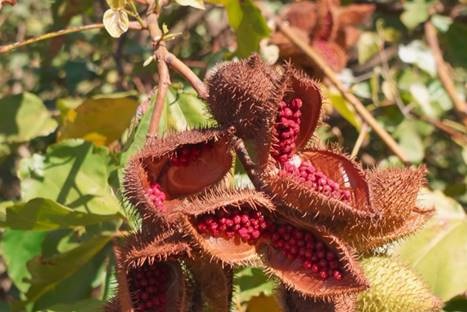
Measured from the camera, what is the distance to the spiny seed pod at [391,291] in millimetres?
1682

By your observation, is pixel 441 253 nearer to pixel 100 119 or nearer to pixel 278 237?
pixel 278 237

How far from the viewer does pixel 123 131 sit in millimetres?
2488

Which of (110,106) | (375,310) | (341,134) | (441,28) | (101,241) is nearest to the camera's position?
(375,310)

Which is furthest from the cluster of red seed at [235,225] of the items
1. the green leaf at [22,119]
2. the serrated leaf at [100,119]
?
the green leaf at [22,119]

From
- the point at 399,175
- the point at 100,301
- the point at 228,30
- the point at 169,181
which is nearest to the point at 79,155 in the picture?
the point at 100,301

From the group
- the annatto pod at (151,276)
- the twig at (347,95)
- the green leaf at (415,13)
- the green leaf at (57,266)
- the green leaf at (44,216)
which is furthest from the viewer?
the green leaf at (415,13)

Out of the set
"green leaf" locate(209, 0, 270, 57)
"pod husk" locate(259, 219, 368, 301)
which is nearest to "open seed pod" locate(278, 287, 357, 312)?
"pod husk" locate(259, 219, 368, 301)

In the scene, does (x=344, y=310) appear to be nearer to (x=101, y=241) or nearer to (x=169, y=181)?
(x=169, y=181)

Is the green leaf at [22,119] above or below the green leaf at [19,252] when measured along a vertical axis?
above

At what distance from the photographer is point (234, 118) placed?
1.51 metres

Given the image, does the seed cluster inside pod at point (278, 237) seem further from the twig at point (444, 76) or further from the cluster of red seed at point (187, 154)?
the twig at point (444, 76)

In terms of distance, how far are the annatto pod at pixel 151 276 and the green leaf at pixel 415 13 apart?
6.18 ft

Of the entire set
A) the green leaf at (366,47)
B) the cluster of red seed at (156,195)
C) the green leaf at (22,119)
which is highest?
the cluster of red seed at (156,195)

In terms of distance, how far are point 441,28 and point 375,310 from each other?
1700mm
